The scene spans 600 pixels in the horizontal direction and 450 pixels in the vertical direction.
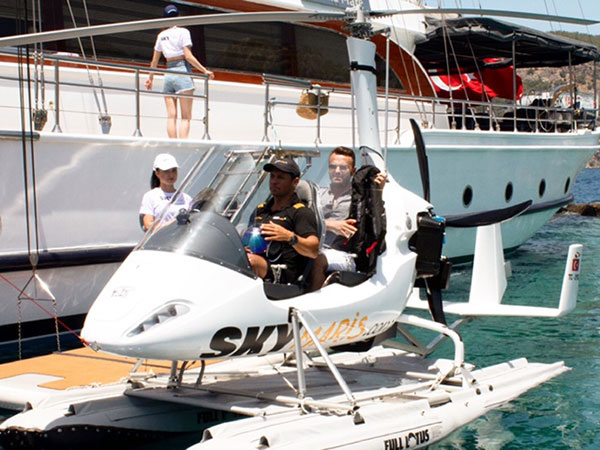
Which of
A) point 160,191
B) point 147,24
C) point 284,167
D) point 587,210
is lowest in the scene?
point 587,210

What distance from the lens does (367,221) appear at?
652 centimetres

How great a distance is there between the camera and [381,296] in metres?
6.44

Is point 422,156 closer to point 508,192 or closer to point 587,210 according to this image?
point 508,192

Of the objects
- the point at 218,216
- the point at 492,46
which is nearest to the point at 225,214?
the point at 218,216

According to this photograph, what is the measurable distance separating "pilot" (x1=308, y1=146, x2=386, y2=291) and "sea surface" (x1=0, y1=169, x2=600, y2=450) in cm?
152

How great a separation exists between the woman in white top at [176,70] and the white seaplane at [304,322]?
11.4 feet

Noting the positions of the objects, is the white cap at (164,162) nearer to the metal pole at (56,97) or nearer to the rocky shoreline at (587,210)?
the metal pole at (56,97)

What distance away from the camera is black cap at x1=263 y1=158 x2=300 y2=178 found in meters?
5.99

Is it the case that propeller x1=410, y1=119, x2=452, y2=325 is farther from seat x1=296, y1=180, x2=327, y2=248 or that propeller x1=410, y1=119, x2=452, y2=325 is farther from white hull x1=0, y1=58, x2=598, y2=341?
white hull x1=0, y1=58, x2=598, y2=341

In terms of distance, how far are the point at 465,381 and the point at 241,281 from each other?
2.18 meters

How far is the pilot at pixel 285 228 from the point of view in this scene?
5.83 meters

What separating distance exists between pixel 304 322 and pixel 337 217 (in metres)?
1.32

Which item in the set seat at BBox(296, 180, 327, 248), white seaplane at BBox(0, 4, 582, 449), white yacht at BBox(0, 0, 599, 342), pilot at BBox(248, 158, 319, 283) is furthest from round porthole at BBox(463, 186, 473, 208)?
pilot at BBox(248, 158, 319, 283)

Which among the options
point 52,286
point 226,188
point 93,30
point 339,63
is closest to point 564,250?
point 339,63
